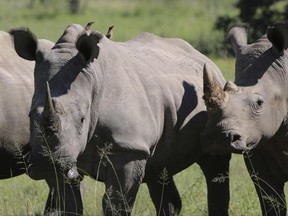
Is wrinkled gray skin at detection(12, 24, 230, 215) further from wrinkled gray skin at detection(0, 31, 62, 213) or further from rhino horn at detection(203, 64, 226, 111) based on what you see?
wrinkled gray skin at detection(0, 31, 62, 213)

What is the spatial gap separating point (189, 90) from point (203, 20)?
27076 mm

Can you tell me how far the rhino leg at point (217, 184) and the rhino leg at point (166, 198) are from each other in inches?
13.9

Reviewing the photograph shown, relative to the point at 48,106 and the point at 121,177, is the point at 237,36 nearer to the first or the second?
the point at 121,177

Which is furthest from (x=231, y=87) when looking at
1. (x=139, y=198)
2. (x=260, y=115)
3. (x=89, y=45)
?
(x=139, y=198)

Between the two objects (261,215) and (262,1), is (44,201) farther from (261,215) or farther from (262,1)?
(262,1)

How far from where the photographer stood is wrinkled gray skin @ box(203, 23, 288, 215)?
7848 millimetres

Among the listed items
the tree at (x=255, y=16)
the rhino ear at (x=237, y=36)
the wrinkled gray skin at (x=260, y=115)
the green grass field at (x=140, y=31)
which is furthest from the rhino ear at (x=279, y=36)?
the tree at (x=255, y=16)

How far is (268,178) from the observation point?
861 centimetres

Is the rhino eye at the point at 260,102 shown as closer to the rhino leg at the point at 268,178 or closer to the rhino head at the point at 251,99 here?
the rhino head at the point at 251,99

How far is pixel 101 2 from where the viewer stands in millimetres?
43531

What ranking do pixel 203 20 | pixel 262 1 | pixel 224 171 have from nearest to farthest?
1. pixel 224 171
2. pixel 262 1
3. pixel 203 20

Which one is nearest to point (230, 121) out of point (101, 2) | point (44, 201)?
point (44, 201)

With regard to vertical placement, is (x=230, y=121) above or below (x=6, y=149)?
above

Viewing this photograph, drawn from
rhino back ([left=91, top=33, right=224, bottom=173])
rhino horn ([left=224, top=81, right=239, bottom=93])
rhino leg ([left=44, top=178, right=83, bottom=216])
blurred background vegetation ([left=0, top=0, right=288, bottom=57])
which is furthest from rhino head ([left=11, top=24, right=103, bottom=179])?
blurred background vegetation ([left=0, top=0, right=288, bottom=57])
